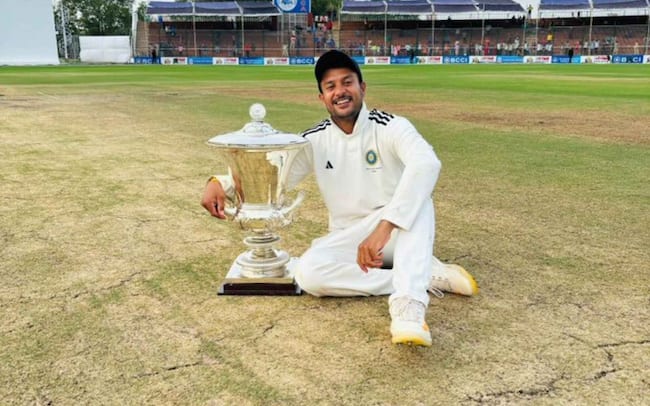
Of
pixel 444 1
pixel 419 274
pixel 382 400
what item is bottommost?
pixel 382 400

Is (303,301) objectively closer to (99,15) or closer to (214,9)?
(214,9)

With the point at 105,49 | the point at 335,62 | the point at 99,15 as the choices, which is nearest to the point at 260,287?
the point at 335,62

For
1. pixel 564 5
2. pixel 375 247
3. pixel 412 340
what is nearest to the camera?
pixel 412 340

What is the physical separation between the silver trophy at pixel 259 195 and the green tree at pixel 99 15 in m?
87.7

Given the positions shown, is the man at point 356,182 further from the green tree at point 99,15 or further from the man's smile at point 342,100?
the green tree at point 99,15

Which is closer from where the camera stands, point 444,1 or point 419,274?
point 419,274

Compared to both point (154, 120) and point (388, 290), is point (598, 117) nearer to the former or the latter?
point (154, 120)

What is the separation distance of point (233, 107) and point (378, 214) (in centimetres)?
1051

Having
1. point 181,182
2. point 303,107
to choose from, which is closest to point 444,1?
point 303,107

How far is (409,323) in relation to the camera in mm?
2490

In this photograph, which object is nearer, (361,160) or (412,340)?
(412,340)

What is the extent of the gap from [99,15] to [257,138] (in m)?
90.1

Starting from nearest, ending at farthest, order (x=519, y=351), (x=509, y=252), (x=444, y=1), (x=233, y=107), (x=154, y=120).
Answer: (x=519, y=351) < (x=509, y=252) < (x=154, y=120) < (x=233, y=107) < (x=444, y=1)

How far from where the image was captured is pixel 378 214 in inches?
122
